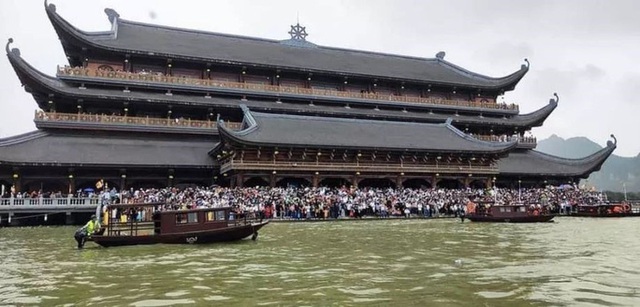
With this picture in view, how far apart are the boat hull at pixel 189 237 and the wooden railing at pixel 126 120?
22.7 m

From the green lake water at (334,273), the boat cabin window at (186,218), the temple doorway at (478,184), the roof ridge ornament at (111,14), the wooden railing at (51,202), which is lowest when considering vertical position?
the green lake water at (334,273)

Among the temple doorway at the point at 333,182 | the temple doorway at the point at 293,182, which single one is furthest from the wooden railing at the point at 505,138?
the temple doorway at the point at 293,182

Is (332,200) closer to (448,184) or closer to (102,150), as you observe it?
(448,184)

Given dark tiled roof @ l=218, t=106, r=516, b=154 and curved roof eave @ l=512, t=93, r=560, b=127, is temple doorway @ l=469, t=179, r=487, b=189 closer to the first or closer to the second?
dark tiled roof @ l=218, t=106, r=516, b=154

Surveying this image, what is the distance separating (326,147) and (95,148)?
1696cm

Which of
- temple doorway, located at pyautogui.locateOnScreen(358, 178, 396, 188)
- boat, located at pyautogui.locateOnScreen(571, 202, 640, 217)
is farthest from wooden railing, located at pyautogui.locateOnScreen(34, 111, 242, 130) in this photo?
boat, located at pyautogui.locateOnScreen(571, 202, 640, 217)

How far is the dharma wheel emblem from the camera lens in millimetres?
56606

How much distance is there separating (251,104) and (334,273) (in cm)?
→ 3344

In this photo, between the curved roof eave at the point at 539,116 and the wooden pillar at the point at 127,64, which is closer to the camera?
the wooden pillar at the point at 127,64

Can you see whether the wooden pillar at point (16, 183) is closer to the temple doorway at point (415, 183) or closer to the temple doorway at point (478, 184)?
the temple doorway at point (415, 183)

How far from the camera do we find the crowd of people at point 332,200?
30.7m

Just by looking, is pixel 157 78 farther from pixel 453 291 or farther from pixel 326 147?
pixel 453 291

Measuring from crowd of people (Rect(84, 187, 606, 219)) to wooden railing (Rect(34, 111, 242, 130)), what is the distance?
7.25 meters

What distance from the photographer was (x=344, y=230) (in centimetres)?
2467
